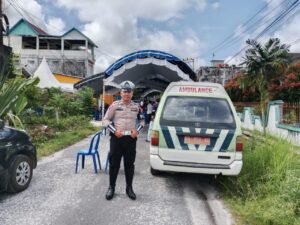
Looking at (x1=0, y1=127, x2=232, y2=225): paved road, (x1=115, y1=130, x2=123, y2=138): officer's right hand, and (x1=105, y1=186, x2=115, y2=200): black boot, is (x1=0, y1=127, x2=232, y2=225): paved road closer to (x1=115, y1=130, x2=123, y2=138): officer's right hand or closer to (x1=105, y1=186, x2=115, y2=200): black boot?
(x1=105, y1=186, x2=115, y2=200): black boot

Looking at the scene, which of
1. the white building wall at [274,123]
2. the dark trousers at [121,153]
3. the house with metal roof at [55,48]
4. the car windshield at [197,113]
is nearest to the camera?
the dark trousers at [121,153]

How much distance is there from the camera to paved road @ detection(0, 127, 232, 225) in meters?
4.94

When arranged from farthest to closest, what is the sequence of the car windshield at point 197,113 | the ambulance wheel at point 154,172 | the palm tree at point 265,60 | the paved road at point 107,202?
the palm tree at point 265,60 < the ambulance wheel at point 154,172 < the car windshield at point 197,113 < the paved road at point 107,202

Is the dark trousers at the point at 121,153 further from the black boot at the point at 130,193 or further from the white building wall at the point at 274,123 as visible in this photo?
the white building wall at the point at 274,123

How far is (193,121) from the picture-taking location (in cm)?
659

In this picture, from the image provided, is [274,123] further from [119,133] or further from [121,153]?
[119,133]

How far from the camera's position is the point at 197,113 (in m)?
6.82

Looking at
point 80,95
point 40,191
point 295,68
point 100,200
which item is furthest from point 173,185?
point 295,68

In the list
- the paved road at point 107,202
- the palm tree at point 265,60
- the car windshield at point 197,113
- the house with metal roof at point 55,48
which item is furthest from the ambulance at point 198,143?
the house with metal roof at point 55,48

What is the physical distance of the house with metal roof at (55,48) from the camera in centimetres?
4759

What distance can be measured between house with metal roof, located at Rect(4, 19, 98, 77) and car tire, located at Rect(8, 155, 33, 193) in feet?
138

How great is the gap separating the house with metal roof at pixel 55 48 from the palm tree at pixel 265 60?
3027cm

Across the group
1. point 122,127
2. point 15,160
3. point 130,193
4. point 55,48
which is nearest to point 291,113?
point 130,193

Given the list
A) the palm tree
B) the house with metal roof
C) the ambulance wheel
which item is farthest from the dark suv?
the house with metal roof
